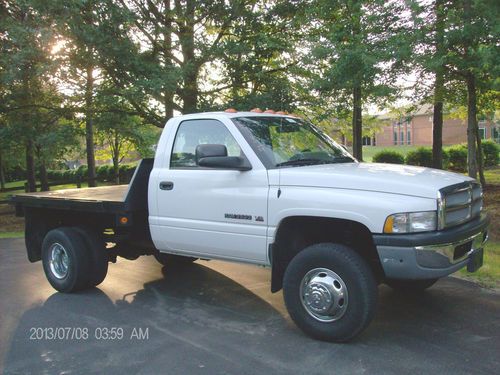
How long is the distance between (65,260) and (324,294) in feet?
11.6

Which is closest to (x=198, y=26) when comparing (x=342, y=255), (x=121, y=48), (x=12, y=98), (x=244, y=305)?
(x=121, y=48)

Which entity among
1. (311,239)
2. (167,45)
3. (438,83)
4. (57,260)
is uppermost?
(167,45)

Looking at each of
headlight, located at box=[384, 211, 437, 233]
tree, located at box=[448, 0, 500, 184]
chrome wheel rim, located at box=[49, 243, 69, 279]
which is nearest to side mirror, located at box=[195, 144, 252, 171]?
headlight, located at box=[384, 211, 437, 233]

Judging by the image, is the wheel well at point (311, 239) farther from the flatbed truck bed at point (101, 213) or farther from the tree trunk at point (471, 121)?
the tree trunk at point (471, 121)

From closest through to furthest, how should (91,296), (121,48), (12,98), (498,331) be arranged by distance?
(498,331) < (91,296) < (121,48) < (12,98)

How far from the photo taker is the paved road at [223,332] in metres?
3.88

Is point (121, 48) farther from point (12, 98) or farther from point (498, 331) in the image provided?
point (498, 331)

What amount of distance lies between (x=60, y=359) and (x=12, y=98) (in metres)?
12.8

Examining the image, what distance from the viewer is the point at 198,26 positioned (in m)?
12.9

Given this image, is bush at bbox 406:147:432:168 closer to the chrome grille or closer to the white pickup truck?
the white pickup truck

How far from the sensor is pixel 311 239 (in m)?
4.75

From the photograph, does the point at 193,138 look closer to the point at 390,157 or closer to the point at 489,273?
the point at 489,273

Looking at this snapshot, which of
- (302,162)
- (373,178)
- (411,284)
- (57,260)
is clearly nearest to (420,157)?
(411,284)

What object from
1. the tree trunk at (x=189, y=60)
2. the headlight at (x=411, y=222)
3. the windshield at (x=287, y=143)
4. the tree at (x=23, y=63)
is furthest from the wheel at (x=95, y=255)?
the tree trunk at (x=189, y=60)
